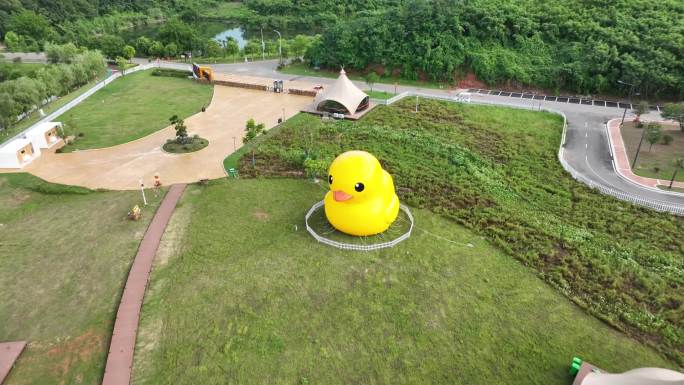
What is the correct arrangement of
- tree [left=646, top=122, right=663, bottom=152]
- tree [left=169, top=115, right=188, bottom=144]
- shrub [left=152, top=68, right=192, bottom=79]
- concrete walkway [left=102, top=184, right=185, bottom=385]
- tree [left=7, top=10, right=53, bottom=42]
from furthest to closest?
tree [left=7, top=10, right=53, bottom=42] → shrub [left=152, top=68, right=192, bottom=79] → tree [left=169, top=115, right=188, bottom=144] → tree [left=646, top=122, right=663, bottom=152] → concrete walkway [left=102, top=184, right=185, bottom=385]

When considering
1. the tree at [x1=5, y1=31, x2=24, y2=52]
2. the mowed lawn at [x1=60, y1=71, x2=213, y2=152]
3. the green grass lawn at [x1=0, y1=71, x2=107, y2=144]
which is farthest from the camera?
the tree at [x1=5, y1=31, x2=24, y2=52]

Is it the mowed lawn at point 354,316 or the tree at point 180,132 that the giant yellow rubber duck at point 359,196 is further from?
the tree at point 180,132

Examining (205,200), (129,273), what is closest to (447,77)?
(205,200)

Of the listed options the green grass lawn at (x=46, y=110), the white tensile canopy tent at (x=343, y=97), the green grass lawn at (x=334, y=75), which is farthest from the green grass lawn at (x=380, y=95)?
the green grass lawn at (x=46, y=110)

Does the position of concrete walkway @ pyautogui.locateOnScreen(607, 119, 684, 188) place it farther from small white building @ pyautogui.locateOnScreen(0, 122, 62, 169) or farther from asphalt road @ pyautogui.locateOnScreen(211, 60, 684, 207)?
small white building @ pyautogui.locateOnScreen(0, 122, 62, 169)

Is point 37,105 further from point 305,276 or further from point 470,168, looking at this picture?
point 470,168

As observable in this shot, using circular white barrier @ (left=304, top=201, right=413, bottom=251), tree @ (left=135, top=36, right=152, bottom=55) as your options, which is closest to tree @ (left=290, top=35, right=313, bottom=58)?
tree @ (left=135, top=36, right=152, bottom=55)

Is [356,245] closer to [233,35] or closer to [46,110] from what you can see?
[46,110]

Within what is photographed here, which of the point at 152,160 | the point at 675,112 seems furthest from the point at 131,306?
the point at 675,112
